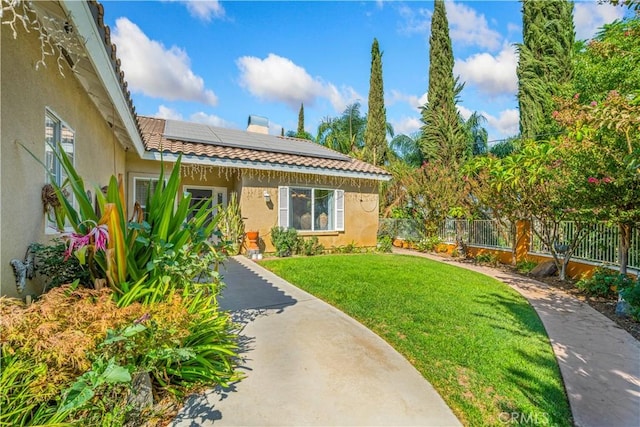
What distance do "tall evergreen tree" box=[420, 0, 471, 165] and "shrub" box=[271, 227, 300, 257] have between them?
13683 millimetres

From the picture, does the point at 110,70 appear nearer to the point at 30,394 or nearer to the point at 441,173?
the point at 30,394

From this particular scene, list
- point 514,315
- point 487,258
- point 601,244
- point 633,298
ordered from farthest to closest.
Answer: point 487,258
point 601,244
point 514,315
point 633,298

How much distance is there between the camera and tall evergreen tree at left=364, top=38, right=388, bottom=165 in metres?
24.1

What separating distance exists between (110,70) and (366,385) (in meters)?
5.01

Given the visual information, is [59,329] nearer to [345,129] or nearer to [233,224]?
[233,224]

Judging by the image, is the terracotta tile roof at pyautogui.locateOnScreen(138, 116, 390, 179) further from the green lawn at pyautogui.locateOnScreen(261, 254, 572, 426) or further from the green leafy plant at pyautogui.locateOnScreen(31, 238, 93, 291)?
the green leafy plant at pyautogui.locateOnScreen(31, 238, 93, 291)

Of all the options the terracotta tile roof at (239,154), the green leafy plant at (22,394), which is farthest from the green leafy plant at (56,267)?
the terracotta tile roof at (239,154)

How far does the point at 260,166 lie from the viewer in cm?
1209

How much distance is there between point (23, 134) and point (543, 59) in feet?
80.1

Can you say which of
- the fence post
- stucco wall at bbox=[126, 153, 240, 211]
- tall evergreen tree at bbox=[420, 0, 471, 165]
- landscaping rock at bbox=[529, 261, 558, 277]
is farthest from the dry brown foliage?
tall evergreen tree at bbox=[420, 0, 471, 165]

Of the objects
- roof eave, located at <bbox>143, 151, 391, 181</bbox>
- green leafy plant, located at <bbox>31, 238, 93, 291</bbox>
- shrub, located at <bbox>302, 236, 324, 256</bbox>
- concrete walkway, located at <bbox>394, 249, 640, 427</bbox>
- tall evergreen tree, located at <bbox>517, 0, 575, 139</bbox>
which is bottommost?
concrete walkway, located at <bbox>394, 249, 640, 427</bbox>

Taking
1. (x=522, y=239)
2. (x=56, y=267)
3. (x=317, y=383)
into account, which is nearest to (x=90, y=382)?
(x=56, y=267)

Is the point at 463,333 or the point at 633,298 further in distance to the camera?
the point at 633,298

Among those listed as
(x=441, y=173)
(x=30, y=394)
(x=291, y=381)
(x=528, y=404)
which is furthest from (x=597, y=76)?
(x=30, y=394)
